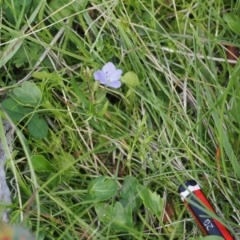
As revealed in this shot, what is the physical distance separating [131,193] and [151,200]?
5 centimetres

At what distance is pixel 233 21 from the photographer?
141 cm

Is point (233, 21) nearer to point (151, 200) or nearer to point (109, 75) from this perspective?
point (109, 75)

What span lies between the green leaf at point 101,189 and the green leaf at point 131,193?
4cm

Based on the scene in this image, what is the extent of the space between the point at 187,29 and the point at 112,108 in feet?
1.02

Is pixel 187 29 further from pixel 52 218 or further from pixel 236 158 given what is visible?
pixel 52 218

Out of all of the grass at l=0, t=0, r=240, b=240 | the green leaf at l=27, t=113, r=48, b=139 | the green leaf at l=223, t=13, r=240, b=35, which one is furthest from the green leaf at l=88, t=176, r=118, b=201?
the green leaf at l=223, t=13, r=240, b=35

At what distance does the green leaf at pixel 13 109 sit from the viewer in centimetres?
130

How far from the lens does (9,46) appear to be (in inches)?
53.4

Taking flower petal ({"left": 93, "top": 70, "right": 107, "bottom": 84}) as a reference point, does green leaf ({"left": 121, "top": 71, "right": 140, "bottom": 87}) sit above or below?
below

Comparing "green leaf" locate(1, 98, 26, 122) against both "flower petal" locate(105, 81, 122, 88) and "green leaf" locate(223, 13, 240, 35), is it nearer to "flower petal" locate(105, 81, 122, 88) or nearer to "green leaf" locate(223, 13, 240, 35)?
"flower petal" locate(105, 81, 122, 88)

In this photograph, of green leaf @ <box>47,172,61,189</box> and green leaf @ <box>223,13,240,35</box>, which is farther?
green leaf @ <box>223,13,240,35</box>

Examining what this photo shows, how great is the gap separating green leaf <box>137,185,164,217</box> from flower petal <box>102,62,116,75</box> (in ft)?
0.95

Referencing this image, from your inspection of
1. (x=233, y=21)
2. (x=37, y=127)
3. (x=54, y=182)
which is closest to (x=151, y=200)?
(x=54, y=182)

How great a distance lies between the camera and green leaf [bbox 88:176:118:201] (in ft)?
4.00
